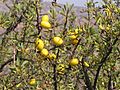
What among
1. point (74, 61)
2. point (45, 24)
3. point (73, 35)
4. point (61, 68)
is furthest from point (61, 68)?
point (45, 24)

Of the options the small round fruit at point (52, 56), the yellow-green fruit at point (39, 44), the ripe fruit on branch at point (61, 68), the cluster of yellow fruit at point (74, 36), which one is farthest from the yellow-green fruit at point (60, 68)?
the yellow-green fruit at point (39, 44)

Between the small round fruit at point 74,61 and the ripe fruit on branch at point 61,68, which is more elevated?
the small round fruit at point 74,61

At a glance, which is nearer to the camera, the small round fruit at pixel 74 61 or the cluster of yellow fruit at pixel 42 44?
the cluster of yellow fruit at pixel 42 44

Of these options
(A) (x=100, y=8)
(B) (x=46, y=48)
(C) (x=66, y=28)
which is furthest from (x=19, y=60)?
(A) (x=100, y=8)

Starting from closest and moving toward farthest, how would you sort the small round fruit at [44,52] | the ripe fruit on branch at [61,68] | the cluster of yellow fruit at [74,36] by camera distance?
the small round fruit at [44,52]
the cluster of yellow fruit at [74,36]
the ripe fruit on branch at [61,68]

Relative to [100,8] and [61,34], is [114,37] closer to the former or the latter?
[61,34]

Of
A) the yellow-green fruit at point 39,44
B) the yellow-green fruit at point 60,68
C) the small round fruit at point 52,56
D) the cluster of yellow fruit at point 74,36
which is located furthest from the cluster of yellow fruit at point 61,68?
the yellow-green fruit at point 39,44

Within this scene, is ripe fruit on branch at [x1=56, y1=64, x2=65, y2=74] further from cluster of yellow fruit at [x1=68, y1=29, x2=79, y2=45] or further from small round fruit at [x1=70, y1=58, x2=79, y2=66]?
cluster of yellow fruit at [x1=68, y1=29, x2=79, y2=45]

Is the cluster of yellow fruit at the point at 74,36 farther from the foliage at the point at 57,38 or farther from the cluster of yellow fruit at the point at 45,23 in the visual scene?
the cluster of yellow fruit at the point at 45,23

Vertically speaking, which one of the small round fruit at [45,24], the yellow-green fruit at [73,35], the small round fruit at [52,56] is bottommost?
the small round fruit at [52,56]

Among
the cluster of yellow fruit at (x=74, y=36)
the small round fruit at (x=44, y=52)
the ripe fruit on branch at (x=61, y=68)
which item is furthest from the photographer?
the ripe fruit on branch at (x=61, y=68)

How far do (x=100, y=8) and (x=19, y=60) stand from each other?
4.77 feet

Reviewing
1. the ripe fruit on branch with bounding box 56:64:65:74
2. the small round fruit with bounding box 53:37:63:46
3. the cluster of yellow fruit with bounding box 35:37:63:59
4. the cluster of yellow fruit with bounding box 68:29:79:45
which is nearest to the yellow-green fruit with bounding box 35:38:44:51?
the cluster of yellow fruit with bounding box 35:37:63:59

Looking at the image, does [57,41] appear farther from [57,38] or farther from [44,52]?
[44,52]
